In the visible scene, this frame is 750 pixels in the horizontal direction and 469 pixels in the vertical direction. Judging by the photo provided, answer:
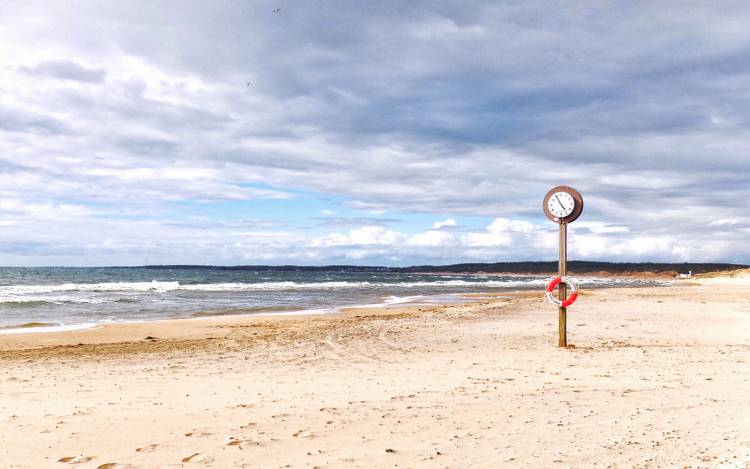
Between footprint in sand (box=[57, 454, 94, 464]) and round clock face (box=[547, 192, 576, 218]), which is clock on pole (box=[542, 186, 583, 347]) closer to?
A: round clock face (box=[547, 192, 576, 218])

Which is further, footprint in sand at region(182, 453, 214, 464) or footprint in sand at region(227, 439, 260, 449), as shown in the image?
footprint in sand at region(227, 439, 260, 449)

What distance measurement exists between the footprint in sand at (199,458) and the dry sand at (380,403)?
2 centimetres

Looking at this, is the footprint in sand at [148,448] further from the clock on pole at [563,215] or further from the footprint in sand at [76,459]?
the clock on pole at [563,215]

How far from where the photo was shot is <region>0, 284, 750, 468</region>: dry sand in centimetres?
494

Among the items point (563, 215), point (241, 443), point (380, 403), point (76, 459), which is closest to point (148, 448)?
point (76, 459)

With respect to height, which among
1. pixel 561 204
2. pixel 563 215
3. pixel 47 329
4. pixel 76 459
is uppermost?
pixel 561 204

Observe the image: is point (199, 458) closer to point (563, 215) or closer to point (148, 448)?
point (148, 448)

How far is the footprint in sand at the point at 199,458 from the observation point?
4734mm

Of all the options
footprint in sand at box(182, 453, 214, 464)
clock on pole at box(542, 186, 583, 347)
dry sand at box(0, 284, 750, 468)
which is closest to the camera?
footprint in sand at box(182, 453, 214, 464)

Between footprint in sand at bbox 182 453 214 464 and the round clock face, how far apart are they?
9.40m

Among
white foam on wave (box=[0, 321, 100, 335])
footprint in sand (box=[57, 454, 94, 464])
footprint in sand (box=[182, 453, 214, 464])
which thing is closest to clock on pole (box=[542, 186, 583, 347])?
footprint in sand (box=[182, 453, 214, 464])

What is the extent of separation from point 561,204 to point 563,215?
246 millimetres

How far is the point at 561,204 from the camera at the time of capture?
1225 cm

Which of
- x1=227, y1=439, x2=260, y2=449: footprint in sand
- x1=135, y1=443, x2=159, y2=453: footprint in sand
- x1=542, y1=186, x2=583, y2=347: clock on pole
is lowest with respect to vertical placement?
x1=135, y1=443, x2=159, y2=453: footprint in sand
